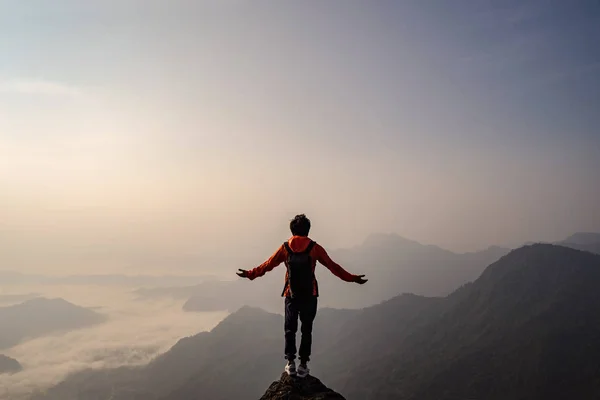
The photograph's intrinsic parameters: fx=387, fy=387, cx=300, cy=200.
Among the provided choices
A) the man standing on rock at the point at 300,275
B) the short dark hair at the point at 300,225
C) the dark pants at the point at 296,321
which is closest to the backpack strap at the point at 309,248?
the man standing on rock at the point at 300,275

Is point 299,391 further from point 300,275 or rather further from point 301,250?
point 301,250

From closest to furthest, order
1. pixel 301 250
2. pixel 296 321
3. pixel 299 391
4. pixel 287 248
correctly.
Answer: pixel 299 391
pixel 301 250
pixel 287 248
pixel 296 321

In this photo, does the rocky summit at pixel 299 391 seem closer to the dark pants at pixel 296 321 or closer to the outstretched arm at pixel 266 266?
the dark pants at pixel 296 321

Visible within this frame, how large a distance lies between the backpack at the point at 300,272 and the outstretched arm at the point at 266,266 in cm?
24

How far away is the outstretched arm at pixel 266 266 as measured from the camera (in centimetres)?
1190

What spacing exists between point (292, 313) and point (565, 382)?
221821mm

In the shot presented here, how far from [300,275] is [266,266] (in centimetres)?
110

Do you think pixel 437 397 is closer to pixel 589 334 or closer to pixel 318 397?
pixel 589 334

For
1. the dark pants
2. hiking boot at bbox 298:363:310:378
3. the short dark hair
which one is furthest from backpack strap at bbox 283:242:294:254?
hiking boot at bbox 298:363:310:378

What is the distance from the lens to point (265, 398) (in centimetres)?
1135

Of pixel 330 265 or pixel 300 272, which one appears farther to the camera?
pixel 330 265

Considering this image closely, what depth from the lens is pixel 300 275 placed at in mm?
12008

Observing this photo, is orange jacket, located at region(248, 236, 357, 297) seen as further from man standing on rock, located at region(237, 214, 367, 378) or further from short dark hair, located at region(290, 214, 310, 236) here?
short dark hair, located at region(290, 214, 310, 236)

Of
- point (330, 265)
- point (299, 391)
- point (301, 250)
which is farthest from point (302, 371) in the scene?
point (301, 250)
